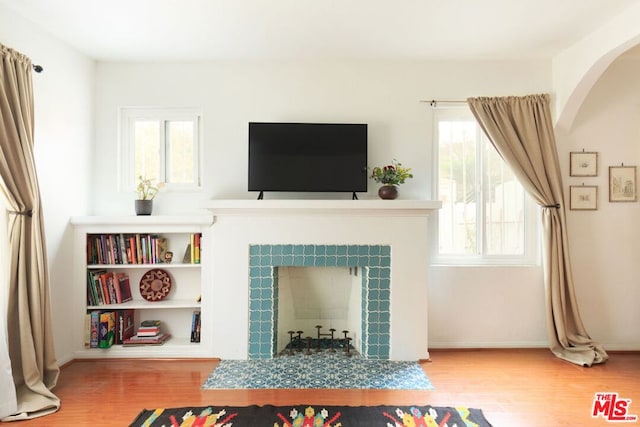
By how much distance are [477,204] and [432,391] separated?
1.74m

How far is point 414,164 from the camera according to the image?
11.4ft

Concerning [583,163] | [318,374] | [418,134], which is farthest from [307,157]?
[583,163]

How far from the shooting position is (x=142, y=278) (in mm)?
3406

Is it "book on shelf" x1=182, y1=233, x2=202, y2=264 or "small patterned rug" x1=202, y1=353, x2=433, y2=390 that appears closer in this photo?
"small patterned rug" x1=202, y1=353, x2=433, y2=390

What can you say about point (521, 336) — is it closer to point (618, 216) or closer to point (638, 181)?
point (618, 216)

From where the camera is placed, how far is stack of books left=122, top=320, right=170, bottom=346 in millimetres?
3234

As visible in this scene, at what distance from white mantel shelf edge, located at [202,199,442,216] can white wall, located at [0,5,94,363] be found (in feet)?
3.79

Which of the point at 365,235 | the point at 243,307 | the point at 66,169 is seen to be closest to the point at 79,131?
the point at 66,169

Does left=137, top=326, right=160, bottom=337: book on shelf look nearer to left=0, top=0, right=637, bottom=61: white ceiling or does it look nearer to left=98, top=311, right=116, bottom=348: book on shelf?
left=98, top=311, right=116, bottom=348: book on shelf

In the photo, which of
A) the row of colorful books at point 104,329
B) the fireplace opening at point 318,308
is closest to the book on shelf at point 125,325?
the row of colorful books at point 104,329

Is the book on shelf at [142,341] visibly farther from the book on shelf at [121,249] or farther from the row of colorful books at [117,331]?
the book on shelf at [121,249]

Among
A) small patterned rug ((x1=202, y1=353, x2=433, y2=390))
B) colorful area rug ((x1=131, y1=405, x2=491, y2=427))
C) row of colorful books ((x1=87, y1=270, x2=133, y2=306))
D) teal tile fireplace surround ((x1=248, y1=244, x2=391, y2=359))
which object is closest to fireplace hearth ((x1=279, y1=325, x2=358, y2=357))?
small patterned rug ((x1=202, y1=353, x2=433, y2=390))

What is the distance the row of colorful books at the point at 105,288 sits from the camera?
127 inches

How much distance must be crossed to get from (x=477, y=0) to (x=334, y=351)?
2837mm
